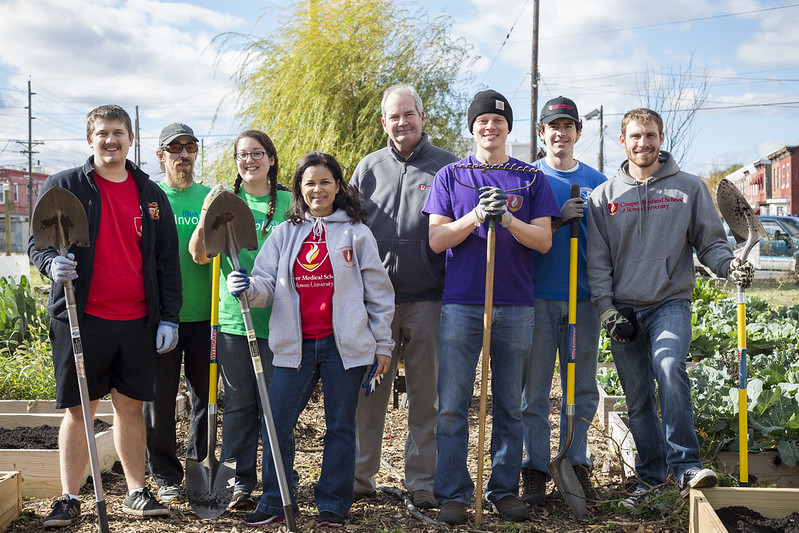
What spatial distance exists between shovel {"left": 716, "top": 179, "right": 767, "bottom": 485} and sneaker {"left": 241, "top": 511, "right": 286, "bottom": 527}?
2428 mm

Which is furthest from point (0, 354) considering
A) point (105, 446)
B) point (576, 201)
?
point (576, 201)

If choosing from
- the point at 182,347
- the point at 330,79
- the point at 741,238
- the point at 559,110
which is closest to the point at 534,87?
the point at 330,79

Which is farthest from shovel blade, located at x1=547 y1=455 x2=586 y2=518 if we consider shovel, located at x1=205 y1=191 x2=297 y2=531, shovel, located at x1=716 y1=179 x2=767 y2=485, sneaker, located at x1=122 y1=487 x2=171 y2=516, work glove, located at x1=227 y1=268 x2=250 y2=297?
sneaker, located at x1=122 y1=487 x2=171 y2=516

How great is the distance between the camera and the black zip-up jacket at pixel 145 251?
142 inches

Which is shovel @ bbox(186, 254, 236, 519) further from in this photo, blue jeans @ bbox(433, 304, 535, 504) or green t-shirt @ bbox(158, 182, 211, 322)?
blue jeans @ bbox(433, 304, 535, 504)

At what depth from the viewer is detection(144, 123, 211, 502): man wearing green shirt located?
4.20 m

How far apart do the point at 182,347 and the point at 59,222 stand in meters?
1.10

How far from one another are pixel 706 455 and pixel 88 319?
3.57 m

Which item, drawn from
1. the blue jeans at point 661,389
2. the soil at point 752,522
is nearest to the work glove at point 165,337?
the blue jeans at point 661,389

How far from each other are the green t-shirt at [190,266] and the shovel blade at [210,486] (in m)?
0.86

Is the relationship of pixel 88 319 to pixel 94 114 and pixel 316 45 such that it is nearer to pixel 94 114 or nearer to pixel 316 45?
pixel 94 114

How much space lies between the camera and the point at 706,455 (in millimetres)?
4168

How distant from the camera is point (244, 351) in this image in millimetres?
3990

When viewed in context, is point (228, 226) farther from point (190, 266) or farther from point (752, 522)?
point (752, 522)
